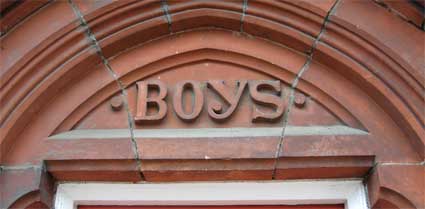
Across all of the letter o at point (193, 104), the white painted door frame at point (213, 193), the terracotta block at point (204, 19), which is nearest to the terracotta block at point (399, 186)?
the white painted door frame at point (213, 193)

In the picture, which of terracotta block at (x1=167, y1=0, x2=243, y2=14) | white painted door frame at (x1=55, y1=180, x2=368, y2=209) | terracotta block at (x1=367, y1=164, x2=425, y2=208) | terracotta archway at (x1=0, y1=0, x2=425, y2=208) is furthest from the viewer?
terracotta block at (x1=167, y1=0, x2=243, y2=14)

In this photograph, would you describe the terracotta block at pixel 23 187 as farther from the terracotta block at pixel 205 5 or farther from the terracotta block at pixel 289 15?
the terracotta block at pixel 289 15

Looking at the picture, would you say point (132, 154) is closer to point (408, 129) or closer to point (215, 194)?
point (215, 194)

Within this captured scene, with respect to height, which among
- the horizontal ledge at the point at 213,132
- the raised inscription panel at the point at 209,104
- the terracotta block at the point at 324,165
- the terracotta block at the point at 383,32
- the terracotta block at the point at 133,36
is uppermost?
→ the terracotta block at the point at 133,36

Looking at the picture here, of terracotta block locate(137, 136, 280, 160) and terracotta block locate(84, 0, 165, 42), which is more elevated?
terracotta block locate(84, 0, 165, 42)

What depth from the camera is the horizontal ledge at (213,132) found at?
8.49 ft

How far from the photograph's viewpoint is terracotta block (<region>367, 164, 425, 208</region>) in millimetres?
2426

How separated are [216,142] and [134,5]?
713 mm

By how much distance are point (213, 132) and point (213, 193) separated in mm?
266

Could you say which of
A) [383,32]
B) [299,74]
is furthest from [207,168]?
[383,32]

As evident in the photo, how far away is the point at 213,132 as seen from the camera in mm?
2631

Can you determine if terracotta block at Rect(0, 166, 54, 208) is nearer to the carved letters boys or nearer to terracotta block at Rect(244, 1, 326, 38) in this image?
the carved letters boys

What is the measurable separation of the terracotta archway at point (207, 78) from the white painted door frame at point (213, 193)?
2.1 inches

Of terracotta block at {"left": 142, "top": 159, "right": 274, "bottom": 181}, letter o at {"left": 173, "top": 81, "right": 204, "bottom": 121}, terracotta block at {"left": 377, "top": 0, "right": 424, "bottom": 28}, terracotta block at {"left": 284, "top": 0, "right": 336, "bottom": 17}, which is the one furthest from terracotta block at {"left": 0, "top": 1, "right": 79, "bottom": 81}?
terracotta block at {"left": 377, "top": 0, "right": 424, "bottom": 28}
